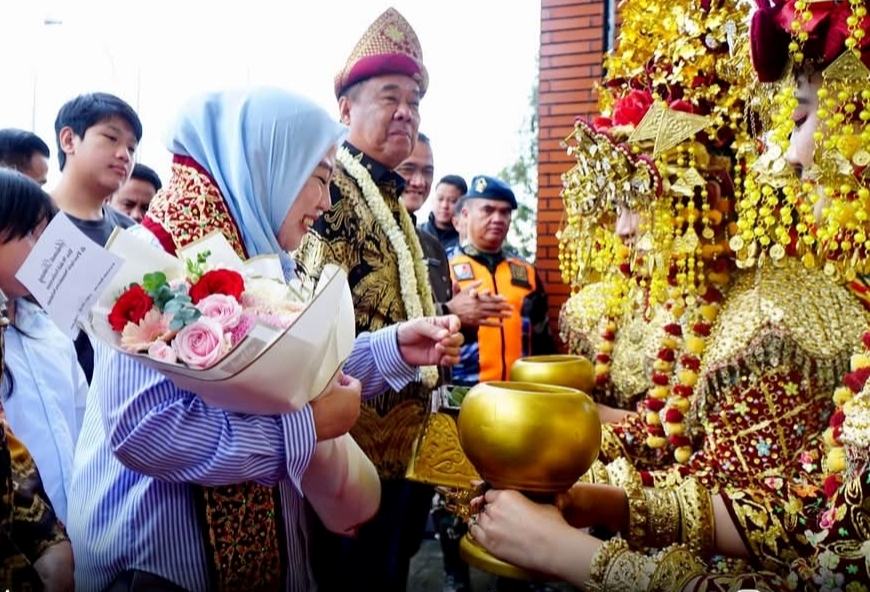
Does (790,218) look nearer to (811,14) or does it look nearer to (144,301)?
(811,14)

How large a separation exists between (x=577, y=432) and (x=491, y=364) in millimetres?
3265

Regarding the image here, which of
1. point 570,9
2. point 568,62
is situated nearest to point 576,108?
point 568,62

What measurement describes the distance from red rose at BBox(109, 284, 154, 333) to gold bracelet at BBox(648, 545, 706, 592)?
1.07 metres

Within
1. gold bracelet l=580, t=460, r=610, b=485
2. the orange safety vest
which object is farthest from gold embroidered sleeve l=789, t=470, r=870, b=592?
the orange safety vest

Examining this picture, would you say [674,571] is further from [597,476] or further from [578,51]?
[578,51]

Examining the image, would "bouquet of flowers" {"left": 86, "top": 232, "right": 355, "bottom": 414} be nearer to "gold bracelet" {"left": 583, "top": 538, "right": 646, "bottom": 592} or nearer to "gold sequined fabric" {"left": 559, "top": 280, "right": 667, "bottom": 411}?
"gold bracelet" {"left": 583, "top": 538, "right": 646, "bottom": 592}

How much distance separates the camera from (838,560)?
1.28 m

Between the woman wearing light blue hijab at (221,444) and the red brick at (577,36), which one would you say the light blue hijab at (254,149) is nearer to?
the woman wearing light blue hijab at (221,444)

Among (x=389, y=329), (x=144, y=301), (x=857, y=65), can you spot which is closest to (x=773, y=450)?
(x=857, y=65)

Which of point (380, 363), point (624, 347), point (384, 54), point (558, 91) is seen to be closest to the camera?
point (380, 363)

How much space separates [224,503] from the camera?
4.66ft

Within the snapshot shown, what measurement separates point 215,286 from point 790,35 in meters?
1.38

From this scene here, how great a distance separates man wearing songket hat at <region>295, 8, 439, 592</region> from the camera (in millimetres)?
2365

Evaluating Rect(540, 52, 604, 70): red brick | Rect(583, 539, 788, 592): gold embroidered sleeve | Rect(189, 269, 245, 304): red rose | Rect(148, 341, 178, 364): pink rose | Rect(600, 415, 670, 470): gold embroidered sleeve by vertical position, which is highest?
Rect(540, 52, 604, 70): red brick
